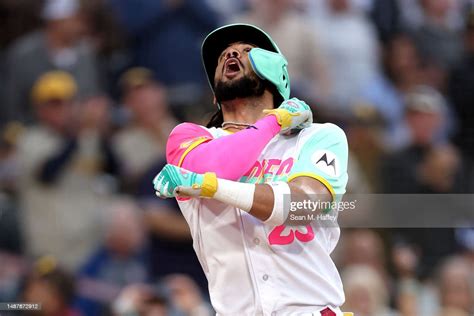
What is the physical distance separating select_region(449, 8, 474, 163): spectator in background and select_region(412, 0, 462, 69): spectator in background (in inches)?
6.4

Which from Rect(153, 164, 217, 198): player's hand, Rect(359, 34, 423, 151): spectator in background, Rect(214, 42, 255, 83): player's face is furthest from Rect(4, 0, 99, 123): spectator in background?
Rect(153, 164, 217, 198): player's hand

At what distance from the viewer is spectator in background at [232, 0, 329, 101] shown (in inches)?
329

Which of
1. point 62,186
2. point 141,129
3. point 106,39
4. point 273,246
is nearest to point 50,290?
point 62,186

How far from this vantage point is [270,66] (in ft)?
14.1

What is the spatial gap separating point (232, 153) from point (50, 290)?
10.8 ft

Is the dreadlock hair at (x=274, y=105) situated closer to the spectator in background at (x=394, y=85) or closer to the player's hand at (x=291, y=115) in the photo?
the player's hand at (x=291, y=115)

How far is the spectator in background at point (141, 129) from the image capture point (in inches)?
304

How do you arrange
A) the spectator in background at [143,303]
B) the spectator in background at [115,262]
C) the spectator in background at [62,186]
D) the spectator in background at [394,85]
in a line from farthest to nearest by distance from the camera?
the spectator in background at [394,85], the spectator in background at [62,186], the spectator in background at [115,262], the spectator in background at [143,303]

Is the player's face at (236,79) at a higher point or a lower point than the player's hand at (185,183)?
higher

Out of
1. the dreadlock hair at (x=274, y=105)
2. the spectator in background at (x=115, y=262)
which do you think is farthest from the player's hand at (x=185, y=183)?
the spectator in background at (x=115, y=262)

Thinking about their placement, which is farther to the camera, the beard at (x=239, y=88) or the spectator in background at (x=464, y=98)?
the spectator in background at (x=464, y=98)

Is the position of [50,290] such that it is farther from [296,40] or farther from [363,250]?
[296,40]

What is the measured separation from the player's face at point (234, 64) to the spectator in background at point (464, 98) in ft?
14.0

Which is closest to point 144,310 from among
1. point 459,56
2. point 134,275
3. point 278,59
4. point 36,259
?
point 134,275
